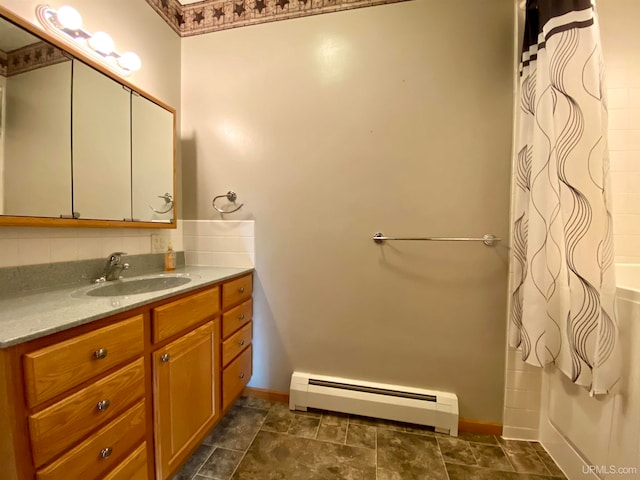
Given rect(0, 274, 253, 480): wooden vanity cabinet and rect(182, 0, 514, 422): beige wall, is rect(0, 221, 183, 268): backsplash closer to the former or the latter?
rect(182, 0, 514, 422): beige wall

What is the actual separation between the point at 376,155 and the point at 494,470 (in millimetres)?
1617

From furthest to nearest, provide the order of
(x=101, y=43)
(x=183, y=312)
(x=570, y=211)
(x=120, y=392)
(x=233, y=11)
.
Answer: (x=233, y=11), (x=101, y=43), (x=183, y=312), (x=570, y=211), (x=120, y=392)

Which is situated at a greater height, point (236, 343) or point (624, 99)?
point (624, 99)

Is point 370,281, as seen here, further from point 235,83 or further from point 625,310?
point 235,83

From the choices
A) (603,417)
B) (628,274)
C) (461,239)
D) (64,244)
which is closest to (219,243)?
(64,244)

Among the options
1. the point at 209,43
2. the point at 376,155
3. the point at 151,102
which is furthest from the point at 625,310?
the point at 209,43

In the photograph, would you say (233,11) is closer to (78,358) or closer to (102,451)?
(78,358)

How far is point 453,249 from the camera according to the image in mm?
1312

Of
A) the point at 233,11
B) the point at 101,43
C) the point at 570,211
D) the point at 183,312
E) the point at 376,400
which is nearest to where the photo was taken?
the point at 570,211

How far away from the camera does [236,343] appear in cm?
136

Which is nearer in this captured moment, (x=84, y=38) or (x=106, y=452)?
(x=106, y=452)

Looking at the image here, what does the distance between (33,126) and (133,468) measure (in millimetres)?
1248

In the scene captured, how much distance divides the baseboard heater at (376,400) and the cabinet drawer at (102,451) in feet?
2.74

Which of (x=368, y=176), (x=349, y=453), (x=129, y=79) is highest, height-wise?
(x=129, y=79)
